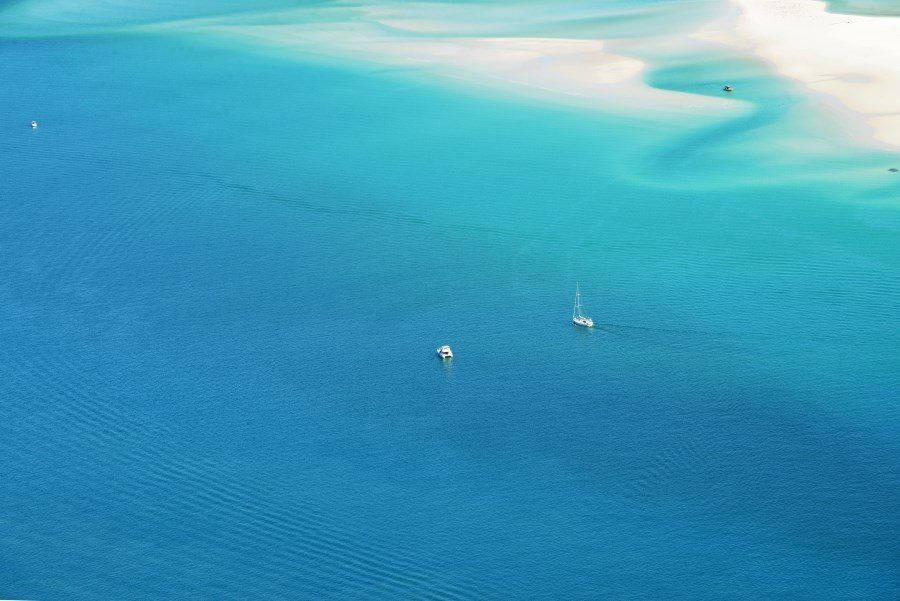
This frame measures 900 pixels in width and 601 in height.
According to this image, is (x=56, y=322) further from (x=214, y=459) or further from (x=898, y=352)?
(x=898, y=352)

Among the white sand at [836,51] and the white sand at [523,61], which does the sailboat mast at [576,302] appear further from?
the white sand at [836,51]

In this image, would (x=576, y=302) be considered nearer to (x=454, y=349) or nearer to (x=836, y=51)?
(x=454, y=349)

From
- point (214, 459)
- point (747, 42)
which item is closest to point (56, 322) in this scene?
point (214, 459)

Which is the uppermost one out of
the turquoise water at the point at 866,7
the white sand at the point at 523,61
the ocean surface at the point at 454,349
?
the turquoise water at the point at 866,7

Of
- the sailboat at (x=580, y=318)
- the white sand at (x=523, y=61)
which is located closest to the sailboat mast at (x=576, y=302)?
the sailboat at (x=580, y=318)

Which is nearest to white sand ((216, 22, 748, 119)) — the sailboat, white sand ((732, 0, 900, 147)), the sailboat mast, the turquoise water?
white sand ((732, 0, 900, 147))

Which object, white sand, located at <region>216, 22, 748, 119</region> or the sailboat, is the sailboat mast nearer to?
the sailboat
